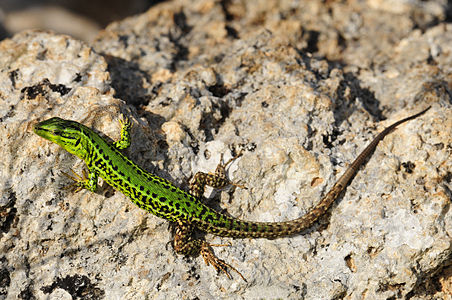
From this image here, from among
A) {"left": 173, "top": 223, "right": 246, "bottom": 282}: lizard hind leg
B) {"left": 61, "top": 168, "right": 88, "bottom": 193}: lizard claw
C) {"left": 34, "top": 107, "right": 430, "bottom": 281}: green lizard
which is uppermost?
{"left": 34, "top": 107, "right": 430, "bottom": 281}: green lizard

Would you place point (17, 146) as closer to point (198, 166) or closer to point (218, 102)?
point (198, 166)

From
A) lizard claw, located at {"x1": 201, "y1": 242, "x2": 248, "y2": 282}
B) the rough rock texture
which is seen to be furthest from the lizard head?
lizard claw, located at {"x1": 201, "y1": 242, "x2": 248, "y2": 282}

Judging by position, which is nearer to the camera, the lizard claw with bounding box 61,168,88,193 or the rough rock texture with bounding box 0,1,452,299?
the rough rock texture with bounding box 0,1,452,299

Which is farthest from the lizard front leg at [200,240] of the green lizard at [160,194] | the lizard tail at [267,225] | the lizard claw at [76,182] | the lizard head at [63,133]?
the lizard head at [63,133]

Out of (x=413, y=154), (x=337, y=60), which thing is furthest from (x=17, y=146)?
(x=337, y=60)

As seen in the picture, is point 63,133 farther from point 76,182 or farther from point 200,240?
point 200,240

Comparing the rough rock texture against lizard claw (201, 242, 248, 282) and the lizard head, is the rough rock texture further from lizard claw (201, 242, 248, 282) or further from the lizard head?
the lizard head

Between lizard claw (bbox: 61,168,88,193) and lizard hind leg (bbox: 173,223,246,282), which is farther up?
lizard hind leg (bbox: 173,223,246,282)

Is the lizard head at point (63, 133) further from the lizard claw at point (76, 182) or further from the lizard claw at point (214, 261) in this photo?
the lizard claw at point (214, 261)
